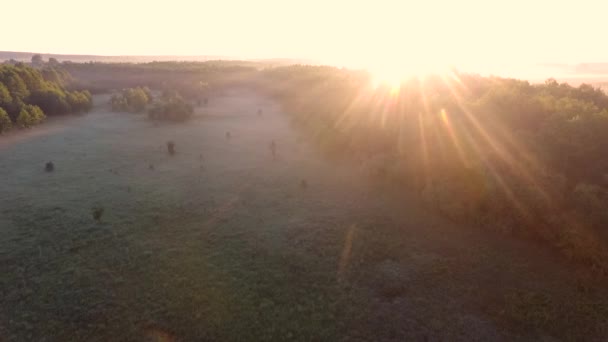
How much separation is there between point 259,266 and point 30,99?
4764cm

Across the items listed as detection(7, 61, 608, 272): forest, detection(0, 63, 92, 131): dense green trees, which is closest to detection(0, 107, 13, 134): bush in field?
detection(0, 63, 92, 131): dense green trees

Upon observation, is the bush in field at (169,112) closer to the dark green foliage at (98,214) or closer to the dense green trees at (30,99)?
the dense green trees at (30,99)

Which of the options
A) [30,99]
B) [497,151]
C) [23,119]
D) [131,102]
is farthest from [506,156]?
[30,99]

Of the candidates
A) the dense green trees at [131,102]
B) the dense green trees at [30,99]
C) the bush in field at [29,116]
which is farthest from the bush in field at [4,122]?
the dense green trees at [131,102]

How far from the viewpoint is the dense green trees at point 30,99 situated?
40406mm

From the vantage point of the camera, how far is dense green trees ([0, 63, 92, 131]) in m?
40.4

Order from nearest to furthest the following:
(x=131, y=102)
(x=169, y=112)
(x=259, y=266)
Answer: (x=259, y=266)
(x=169, y=112)
(x=131, y=102)

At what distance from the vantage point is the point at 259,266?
1563cm

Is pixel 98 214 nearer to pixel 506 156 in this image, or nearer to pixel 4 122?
pixel 506 156

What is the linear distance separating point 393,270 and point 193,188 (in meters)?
14.2

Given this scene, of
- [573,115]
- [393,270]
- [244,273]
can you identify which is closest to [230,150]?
[244,273]

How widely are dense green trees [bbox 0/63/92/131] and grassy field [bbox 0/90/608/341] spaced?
59.1ft

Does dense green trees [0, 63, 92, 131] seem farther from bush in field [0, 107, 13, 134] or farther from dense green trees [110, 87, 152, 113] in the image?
dense green trees [110, 87, 152, 113]

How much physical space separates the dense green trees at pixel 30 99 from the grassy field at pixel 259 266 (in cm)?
1803
